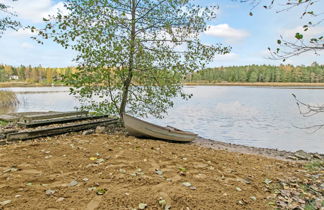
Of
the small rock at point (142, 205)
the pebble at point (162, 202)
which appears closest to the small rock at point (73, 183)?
the small rock at point (142, 205)

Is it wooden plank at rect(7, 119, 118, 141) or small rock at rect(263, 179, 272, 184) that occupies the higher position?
wooden plank at rect(7, 119, 118, 141)


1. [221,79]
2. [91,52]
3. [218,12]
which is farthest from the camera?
[221,79]

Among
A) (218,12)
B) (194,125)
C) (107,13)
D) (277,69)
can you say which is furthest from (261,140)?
(277,69)

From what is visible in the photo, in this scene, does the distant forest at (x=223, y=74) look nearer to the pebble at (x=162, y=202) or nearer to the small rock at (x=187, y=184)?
→ the small rock at (x=187, y=184)

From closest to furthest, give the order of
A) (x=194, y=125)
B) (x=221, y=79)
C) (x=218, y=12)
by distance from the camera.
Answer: (x=218, y=12) < (x=194, y=125) < (x=221, y=79)

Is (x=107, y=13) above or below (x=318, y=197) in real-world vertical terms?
above

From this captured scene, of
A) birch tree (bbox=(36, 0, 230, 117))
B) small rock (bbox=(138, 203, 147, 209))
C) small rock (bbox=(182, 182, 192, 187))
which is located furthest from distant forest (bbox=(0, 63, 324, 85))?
small rock (bbox=(138, 203, 147, 209))

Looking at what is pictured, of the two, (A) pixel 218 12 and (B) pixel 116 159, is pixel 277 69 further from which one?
(B) pixel 116 159

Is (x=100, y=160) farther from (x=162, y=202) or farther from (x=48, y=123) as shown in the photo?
(x=48, y=123)

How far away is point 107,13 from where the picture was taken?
827 cm

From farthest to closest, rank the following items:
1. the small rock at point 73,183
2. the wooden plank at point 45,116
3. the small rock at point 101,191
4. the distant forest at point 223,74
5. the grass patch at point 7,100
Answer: the distant forest at point 223,74 < the grass patch at point 7,100 < the wooden plank at point 45,116 < the small rock at point 73,183 < the small rock at point 101,191

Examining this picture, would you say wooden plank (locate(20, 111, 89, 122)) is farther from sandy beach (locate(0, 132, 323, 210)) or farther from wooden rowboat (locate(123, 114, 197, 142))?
sandy beach (locate(0, 132, 323, 210))

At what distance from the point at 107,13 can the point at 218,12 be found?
159 inches

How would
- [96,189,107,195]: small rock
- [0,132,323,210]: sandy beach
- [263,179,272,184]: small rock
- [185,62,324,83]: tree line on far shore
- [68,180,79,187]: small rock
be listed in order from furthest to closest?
1. [185,62,324,83]: tree line on far shore
2. [263,179,272,184]: small rock
3. [68,180,79,187]: small rock
4. [96,189,107,195]: small rock
5. [0,132,323,210]: sandy beach
